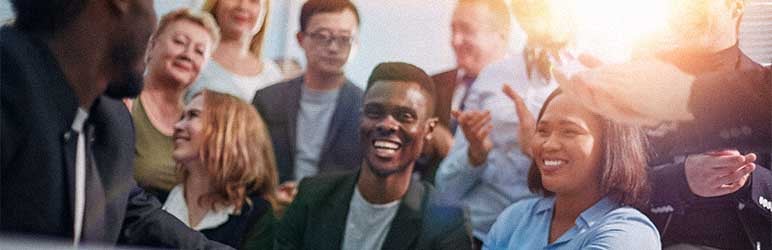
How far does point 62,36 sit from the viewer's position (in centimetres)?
354

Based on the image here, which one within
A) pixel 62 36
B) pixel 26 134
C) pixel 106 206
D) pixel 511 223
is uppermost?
pixel 62 36

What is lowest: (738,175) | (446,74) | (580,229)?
(580,229)

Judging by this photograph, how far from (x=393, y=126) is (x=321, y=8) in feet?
1.45

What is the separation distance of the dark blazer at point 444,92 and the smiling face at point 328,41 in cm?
31

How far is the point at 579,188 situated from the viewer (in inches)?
161

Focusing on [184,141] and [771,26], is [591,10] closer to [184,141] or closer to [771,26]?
[771,26]

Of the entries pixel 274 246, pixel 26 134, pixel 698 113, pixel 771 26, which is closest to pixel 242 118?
pixel 274 246

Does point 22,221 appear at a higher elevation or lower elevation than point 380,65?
lower

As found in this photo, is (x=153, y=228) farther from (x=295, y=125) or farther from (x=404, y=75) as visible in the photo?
(x=404, y=75)

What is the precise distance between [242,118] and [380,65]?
47cm

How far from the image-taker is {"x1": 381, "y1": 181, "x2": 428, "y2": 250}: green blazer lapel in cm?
388

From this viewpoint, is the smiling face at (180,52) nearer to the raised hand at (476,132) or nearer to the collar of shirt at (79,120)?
the collar of shirt at (79,120)

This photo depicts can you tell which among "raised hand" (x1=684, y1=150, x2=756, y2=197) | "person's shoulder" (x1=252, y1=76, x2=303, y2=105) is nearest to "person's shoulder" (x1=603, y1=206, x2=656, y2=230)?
"raised hand" (x1=684, y1=150, x2=756, y2=197)

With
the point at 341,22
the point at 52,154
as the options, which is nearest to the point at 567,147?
the point at 341,22
